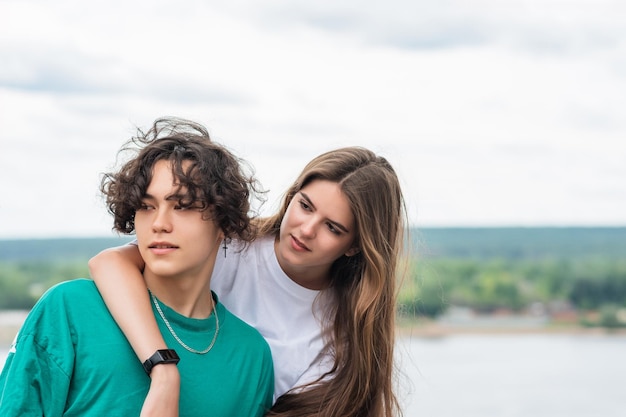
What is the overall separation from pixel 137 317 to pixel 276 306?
30.1 inches

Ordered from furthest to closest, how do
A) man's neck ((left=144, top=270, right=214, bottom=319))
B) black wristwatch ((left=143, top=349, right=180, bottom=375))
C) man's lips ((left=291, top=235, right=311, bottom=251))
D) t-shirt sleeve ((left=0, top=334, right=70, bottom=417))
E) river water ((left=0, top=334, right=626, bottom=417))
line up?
river water ((left=0, top=334, right=626, bottom=417)), man's lips ((left=291, top=235, right=311, bottom=251)), man's neck ((left=144, top=270, right=214, bottom=319)), black wristwatch ((left=143, top=349, right=180, bottom=375)), t-shirt sleeve ((left=0, top=334, right=70, bottom=417))

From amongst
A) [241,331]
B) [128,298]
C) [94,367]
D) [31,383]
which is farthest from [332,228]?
[31,383]

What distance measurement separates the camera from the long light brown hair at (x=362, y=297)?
2.59m

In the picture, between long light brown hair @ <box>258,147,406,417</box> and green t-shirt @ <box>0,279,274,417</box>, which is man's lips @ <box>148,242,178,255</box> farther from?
long light brown hair @ <box>258,147,406,417</box>

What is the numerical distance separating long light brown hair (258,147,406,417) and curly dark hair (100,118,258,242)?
0.50 metres

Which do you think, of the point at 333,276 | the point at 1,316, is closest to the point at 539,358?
the point at 1,316

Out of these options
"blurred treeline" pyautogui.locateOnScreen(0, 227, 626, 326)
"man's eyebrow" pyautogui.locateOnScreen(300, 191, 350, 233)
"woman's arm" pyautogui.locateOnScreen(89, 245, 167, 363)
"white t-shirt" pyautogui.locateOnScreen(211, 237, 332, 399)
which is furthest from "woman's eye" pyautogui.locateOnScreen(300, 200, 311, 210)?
"blurred treeline" pyautogui.locateOnScreen(0, 227, 626, 326)

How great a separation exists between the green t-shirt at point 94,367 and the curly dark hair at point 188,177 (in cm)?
20

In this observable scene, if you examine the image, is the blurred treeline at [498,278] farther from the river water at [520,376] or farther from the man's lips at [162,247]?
the man's lips at [162,247]

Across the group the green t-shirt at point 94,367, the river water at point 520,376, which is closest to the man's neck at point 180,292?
the green t-shirt at point 94,367

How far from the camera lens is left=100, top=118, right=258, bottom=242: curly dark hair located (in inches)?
78.8

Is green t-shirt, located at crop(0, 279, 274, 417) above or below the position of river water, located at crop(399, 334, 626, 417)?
above

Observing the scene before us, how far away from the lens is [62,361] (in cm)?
189

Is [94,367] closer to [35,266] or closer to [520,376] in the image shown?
[520,376]
